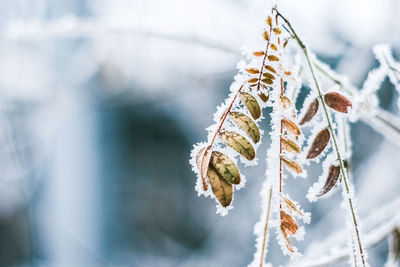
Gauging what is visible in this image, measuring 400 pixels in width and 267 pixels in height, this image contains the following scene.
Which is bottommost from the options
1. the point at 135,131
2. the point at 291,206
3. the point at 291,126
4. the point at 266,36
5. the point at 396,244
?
the point at 135,131

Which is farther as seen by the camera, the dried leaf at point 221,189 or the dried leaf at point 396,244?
the dried leaf at point 396,244

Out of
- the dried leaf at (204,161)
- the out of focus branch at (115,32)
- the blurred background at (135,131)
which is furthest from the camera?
the blurred background at (135,131)

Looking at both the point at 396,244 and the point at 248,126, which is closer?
the point at 248,126

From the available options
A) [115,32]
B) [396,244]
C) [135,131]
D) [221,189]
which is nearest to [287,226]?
[221,189]

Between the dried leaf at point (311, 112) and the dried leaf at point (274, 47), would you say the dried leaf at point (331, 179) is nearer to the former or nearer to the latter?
the dried leaf at point (311, 112)

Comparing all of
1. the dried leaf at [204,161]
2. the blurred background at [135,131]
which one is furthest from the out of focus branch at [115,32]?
the dried leaf at [204,161]

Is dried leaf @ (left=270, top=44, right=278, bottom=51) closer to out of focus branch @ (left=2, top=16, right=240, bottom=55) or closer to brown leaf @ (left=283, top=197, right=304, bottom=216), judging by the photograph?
brown leaf @ (left=283, top=197, right=304, bottom=216)

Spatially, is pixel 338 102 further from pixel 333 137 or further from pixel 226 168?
pixel 226 168

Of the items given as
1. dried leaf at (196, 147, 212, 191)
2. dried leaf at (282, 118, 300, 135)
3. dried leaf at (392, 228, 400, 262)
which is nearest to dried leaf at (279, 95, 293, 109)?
dried leaf at (282, 118, 300, 135)
